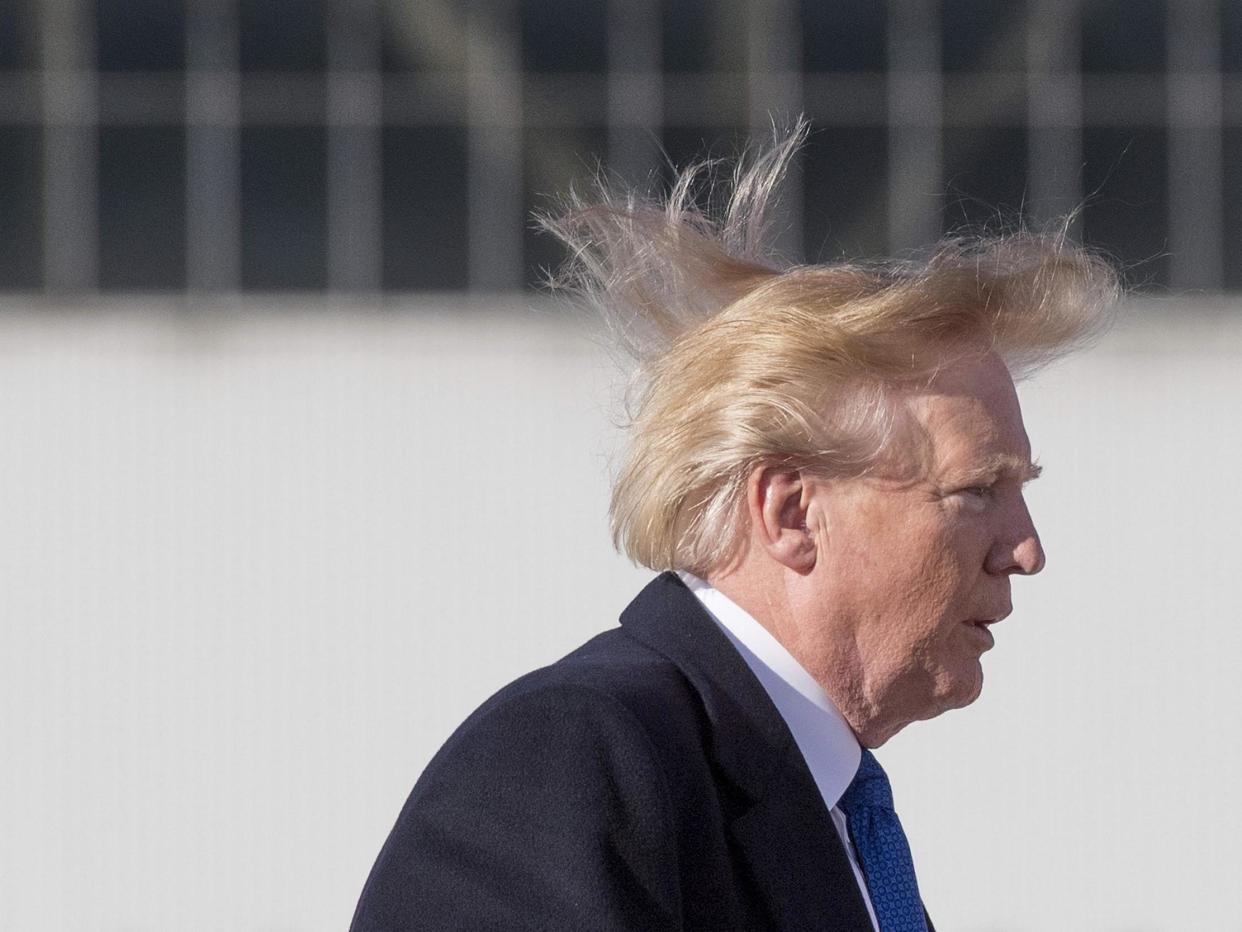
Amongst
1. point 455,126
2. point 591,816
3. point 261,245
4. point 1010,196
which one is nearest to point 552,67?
point 455,126

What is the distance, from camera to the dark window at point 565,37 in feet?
31.6

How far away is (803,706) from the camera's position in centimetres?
202

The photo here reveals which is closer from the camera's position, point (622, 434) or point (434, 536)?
point (622, 434)

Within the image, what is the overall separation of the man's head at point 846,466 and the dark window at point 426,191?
758 cm

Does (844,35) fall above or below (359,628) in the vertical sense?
above

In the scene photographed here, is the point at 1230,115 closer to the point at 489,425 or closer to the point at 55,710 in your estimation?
the point at 489,425

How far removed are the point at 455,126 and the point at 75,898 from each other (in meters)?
4.44

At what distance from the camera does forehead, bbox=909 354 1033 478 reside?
2.04m

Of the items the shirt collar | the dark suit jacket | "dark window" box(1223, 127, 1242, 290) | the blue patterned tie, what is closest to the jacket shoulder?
the dark suit jacket

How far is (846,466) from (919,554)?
124 millimetres

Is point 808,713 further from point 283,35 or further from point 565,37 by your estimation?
point 283,35

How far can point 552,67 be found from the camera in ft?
31.6

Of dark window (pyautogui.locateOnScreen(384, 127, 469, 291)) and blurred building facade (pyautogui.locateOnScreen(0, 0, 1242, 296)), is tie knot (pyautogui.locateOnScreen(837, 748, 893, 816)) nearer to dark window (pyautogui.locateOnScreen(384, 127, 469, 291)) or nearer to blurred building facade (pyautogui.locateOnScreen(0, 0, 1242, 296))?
blurred building facade (pyautogui.locateOnScreen(0, 0, 1242, 296))

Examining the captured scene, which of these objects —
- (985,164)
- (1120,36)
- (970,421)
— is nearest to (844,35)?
(985,164)
